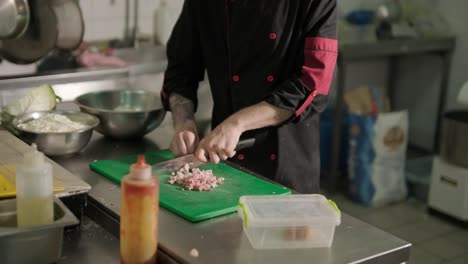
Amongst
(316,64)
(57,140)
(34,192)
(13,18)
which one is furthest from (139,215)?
(13,18)

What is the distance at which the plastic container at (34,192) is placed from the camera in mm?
1145

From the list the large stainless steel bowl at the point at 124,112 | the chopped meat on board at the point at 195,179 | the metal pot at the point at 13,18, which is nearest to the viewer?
the chopped meat on board at the point at 195,179

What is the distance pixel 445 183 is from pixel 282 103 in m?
2.09

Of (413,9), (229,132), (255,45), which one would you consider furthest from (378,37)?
(229,132)

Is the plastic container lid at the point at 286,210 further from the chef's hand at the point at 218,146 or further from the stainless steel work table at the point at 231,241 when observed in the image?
the chef's hand at the point at 218,146

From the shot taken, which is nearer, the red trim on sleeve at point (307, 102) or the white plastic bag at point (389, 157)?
the red trim on sleeve at point (307, 102)

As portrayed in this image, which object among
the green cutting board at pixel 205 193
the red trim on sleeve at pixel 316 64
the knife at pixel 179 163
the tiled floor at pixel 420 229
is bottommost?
the tiled floor at pixel 420 229

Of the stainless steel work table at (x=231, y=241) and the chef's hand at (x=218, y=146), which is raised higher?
the chef's hand at (x=218, y=146)

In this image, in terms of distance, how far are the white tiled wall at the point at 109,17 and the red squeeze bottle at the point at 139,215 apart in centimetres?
204

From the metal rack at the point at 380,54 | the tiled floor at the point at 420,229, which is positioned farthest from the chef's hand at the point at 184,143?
the metal rack at the point at 380,54

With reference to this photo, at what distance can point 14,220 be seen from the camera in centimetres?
124

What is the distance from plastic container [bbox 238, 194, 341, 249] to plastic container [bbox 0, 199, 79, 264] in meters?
0.33

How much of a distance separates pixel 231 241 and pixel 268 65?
0.70 meters

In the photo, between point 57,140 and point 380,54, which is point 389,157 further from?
point 57,140
